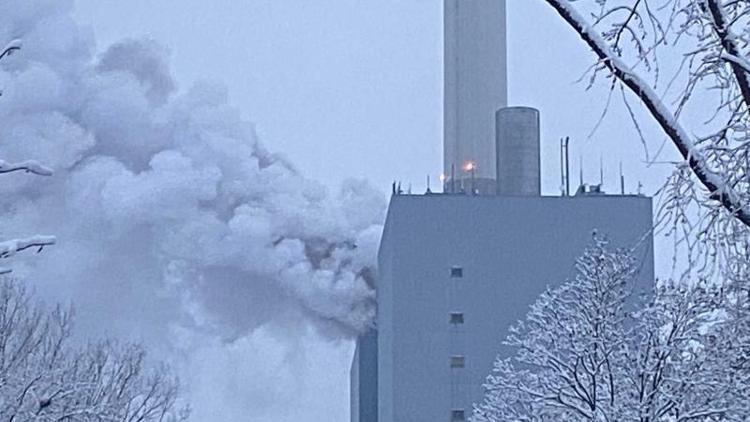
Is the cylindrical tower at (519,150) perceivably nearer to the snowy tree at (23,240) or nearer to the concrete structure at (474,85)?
the concrete structure at (474,85)

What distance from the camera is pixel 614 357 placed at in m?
17.0

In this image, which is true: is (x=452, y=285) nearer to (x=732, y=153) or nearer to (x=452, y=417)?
(x=452, y=417)

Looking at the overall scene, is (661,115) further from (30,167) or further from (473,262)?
(473,262)

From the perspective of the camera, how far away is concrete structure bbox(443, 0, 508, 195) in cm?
4409

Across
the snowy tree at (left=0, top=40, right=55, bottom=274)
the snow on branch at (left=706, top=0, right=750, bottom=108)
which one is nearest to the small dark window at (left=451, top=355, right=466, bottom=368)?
the snowy tree at (left=0, top=40, right=55, bottom=274)

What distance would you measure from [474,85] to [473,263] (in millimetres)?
6949

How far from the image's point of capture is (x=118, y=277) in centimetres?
5544

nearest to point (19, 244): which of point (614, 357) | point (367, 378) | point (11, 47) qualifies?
point (11, 47)

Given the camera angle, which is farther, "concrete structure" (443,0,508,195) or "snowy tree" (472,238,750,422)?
"concrete structure" (443,0,508,195)

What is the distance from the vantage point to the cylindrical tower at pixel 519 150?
41000 mm

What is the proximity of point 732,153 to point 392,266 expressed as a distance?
35.8 meters

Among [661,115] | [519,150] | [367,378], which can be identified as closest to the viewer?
[661,115]

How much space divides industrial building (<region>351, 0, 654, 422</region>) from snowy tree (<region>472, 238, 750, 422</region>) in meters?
20.2

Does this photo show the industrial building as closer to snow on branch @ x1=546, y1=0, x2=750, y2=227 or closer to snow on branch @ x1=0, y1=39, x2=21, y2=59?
snow on branch @ x1=0, y1=39, x2=21, y2=59
